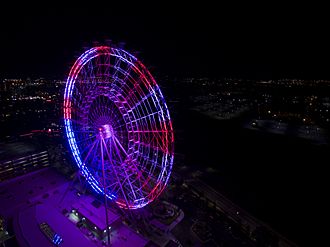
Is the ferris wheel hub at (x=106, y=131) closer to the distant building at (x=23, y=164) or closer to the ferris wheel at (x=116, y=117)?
the ferris wheel at (x=116, y=117)

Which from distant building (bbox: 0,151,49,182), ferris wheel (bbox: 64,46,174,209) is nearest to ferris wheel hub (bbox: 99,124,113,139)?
ferris wheel (bbox: 64,46,174,209)

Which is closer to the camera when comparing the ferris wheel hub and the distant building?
the ferris wheel hub

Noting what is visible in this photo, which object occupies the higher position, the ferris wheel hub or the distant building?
the ferris wheel hub

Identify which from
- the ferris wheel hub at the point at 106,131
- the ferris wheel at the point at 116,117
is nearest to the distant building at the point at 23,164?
the ferris wheel at the point at 116,117

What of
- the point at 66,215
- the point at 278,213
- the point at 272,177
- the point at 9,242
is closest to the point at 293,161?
the point at 272,177

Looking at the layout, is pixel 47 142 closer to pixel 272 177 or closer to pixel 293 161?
pixel 272 177

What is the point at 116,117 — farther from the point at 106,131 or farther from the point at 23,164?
the point at 23,164

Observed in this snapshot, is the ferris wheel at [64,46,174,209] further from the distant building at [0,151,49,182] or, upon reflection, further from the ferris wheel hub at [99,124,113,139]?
the distant building at [0,151,49,182]

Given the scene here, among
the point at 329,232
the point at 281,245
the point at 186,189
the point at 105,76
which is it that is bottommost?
the point at 329,232
